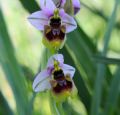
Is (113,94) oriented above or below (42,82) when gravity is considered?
below

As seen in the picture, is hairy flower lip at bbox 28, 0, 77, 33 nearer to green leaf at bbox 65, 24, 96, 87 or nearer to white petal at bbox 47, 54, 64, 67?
white petal at bbox 47, 54, 64, 67

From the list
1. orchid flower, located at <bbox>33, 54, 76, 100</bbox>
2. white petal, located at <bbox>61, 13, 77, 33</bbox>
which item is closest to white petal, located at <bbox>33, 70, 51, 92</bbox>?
orchid flower, located at <bbox>33, 54, 76, 100</bbox>

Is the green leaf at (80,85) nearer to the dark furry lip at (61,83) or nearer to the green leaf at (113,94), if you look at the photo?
the green leaf at (113,94)

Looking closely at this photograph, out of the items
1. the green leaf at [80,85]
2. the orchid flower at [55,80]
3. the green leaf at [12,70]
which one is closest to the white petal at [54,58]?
the orchid flower at [55,80]

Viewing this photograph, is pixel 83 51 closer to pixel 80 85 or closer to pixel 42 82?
pixel 80 85

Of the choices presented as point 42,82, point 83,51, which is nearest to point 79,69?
point 83,51

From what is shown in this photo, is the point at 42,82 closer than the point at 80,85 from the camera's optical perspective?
Yes
